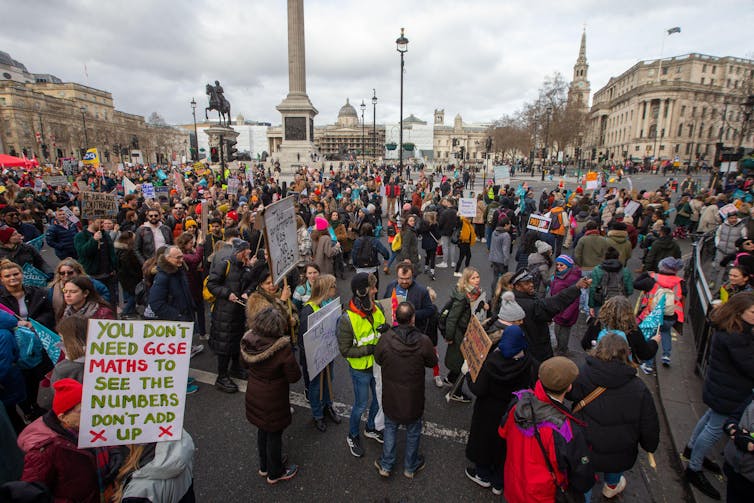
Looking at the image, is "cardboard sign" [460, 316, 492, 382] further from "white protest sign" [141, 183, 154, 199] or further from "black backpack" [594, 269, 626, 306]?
"white protest sign" [141, 183, 154, 199]

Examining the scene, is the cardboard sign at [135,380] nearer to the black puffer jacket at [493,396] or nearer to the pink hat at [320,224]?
the black puffer jacket at [493,396]

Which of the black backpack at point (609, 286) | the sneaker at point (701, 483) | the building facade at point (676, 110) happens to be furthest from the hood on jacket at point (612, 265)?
A: the building facade at point (676, 110)

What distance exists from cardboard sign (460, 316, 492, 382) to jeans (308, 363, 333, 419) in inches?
65.6

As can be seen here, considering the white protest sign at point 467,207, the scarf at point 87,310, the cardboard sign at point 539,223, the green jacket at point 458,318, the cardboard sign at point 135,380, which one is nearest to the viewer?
the cardboard sign at point 135,380

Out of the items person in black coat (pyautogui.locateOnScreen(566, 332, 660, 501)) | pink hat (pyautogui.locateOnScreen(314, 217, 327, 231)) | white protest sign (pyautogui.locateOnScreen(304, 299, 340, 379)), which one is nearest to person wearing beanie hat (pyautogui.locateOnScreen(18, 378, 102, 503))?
white protest sign (pyautogui.locateOnScreen(304, 299, 340, 379))

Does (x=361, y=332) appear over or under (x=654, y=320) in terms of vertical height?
over

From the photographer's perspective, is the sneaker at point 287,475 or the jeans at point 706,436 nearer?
the jeans at point 706,436

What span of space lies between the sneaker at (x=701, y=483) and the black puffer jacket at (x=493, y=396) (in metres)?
1.83

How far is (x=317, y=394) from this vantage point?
4391 millimetres

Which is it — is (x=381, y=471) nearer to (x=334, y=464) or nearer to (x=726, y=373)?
(x=334, y=464)

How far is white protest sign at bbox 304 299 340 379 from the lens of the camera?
3879mm

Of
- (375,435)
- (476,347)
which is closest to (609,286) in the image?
(476,347)

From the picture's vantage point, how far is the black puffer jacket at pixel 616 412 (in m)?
2.84

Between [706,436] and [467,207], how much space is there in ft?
26.9
